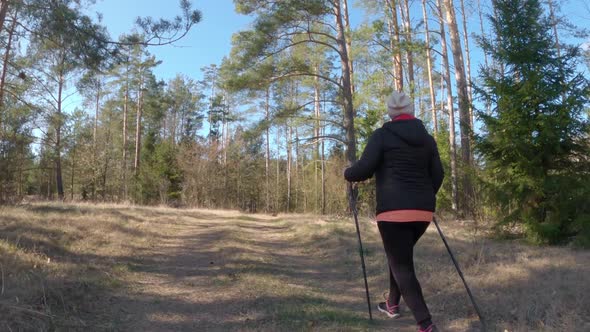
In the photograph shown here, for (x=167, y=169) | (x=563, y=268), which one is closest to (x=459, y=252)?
(x=563, y=268)

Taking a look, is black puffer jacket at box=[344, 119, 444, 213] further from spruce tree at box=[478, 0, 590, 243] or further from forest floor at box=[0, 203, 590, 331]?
spruce tree at box=[478, 0, 590, 243]

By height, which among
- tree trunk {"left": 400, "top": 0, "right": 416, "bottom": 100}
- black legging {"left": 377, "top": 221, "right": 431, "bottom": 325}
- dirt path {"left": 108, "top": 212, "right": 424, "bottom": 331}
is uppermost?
tree trunk {"left": 400, "top": 0, "right": 416, "bottom": 100}

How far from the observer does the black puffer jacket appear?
319 centimetres

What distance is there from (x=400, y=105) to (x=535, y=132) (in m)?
5.08

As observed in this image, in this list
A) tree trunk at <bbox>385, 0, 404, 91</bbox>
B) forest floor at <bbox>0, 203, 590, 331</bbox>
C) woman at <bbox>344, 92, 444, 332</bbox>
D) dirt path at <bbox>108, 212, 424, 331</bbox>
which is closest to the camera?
woman at <bbox>344, 92, 444, 332</bbox>

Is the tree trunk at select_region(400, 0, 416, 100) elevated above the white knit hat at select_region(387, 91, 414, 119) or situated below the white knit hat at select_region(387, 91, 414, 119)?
above

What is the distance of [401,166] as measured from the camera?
3.24 metres

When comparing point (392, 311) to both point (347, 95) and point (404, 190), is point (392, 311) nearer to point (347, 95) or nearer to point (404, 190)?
point (404, 190)

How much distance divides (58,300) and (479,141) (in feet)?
24.2

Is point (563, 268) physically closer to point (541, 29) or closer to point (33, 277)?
point (541, 29)

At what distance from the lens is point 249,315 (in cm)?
399

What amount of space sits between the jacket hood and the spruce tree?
15.4ft

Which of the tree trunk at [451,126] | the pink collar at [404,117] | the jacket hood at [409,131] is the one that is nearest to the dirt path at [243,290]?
the jacket hood at [409,131]

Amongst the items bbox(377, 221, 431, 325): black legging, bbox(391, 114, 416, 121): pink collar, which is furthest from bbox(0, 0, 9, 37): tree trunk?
bbox(377, 221, 431, 325): black legging
